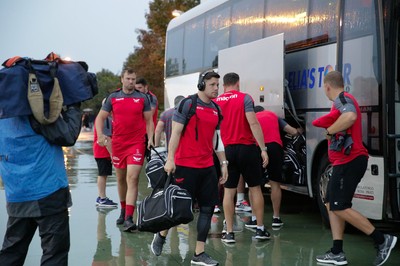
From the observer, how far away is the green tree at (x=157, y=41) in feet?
116

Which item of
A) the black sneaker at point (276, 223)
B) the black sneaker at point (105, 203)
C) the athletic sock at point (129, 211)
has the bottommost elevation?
the black sneaker at point (276, 223)

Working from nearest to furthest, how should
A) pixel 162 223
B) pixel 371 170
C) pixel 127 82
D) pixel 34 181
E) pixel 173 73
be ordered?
pixel 34 181 → pixel 162 223 → pixel 371 170 → pixel 127 82 → pixel 173 73

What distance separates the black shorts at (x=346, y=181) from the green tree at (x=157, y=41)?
94.8 ft

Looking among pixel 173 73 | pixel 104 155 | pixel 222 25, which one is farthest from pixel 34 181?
pixel 173 73

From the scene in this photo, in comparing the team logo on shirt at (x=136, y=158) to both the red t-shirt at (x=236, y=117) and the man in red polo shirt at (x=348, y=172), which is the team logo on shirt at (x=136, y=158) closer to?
the red t-shirt at (x=236, y=117)

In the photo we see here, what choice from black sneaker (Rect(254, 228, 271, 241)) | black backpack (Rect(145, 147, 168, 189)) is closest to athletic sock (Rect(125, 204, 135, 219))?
black backpack (Rect(145, 147, 168, 189))

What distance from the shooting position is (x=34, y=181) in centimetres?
408

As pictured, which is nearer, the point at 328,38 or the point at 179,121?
the point at 179,121

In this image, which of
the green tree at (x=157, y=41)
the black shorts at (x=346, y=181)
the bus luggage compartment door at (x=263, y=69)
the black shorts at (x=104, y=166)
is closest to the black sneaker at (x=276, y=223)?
the bus luggage compartment door at (x=263, y=69)

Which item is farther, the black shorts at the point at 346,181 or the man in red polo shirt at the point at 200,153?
the man in red polo shirt at the point at 200,153

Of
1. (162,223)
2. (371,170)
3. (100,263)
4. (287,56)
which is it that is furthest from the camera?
(287,56)

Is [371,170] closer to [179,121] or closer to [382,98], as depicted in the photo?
[382,98]

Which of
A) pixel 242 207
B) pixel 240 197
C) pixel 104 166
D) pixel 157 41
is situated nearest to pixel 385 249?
pixel 242 207

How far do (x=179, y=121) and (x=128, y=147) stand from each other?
2099 millimetres
